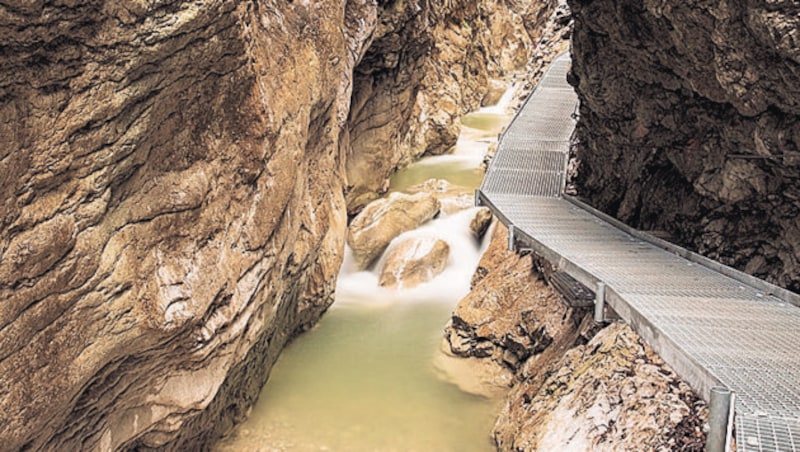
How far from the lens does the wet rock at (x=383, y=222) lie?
14180 mm

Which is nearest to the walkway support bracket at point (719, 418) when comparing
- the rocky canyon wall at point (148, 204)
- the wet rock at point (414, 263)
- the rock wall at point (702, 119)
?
the rock wall at point (702, 119)

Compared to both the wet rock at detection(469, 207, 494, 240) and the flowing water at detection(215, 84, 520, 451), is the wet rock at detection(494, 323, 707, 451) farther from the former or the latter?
the wet rock at detection(469, 207, 494, 240)

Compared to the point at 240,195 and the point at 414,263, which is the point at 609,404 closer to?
the point at 240,195

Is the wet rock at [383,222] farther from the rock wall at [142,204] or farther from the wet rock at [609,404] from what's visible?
the wet rock at [609,404]

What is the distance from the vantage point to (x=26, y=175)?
3953 millimetres

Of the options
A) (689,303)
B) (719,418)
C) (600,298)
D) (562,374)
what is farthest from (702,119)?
(719,418)

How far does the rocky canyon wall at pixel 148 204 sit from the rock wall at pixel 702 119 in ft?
13.5

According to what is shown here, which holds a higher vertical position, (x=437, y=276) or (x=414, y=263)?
(x=414, y=263)

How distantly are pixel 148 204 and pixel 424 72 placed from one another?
14.6 m

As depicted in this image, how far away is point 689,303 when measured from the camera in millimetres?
4805

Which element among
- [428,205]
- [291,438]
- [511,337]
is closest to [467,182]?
[428,205]

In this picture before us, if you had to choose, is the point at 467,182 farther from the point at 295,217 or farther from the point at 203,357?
the point at 203,357

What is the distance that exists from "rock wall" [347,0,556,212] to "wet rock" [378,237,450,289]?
3.79 meters

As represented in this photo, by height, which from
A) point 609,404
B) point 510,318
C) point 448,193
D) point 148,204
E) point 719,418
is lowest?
point 448,193
